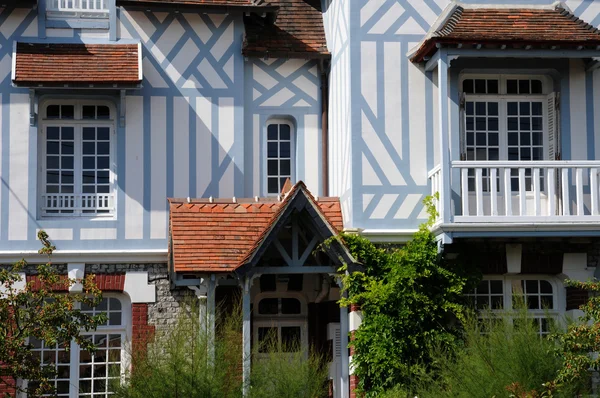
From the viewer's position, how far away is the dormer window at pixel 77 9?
1852 cm

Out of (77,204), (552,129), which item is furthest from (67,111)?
(552,129)

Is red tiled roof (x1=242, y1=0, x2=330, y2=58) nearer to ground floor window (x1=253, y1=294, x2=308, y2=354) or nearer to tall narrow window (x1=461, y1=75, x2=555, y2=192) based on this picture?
tall narrow window (x1=461, y1=75, x2=555, y2=192)

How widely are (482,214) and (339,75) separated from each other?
11.4 feet

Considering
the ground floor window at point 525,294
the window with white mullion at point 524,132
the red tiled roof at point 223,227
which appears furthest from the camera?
the window with white mullion at point 524,132

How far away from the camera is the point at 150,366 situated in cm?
1416

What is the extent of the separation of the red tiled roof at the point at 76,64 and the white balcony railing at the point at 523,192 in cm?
508

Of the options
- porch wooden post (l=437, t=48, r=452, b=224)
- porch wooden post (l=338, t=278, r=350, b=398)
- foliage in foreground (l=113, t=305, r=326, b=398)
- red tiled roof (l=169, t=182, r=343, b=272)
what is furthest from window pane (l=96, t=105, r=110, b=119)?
porch wooden post (l=437, t=48, r=452, b=224)

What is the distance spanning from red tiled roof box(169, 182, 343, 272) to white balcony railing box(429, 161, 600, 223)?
1860 millimetres

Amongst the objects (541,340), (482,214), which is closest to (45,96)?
(482,214)

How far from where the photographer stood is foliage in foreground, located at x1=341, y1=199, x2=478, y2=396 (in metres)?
16.2

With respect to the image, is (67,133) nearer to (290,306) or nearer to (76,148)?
(76,148)

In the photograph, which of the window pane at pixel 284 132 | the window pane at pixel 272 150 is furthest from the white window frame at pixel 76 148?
the window pane at pixel 284 132

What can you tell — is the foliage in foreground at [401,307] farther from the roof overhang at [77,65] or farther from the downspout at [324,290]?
the roof overhang at [77,65]

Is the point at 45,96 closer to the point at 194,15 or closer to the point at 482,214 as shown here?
the point at 194,15
